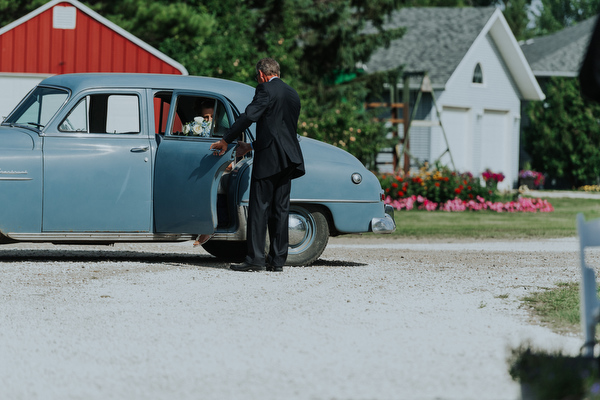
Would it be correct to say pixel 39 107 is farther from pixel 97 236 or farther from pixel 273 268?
pixel 273 268

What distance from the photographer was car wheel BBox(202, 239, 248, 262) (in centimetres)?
1048

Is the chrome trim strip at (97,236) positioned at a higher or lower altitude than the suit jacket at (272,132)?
lower

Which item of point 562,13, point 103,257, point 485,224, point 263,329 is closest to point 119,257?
point 103,257

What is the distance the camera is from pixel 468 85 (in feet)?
104

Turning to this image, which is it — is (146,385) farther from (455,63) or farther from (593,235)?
(455,63)

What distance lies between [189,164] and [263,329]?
3.15 meters

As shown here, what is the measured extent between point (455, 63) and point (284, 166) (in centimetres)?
2326

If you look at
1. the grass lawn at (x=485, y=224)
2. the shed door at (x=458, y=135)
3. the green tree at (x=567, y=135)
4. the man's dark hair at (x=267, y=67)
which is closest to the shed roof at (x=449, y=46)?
the shed door at (x=458, y=135)

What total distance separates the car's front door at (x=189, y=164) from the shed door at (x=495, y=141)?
24.1 metres

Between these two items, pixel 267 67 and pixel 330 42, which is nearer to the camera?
pixel 267 67

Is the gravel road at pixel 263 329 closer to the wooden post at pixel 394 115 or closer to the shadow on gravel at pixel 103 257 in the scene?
the shadow on gravel at pixel 103 257

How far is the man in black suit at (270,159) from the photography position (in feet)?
28.0

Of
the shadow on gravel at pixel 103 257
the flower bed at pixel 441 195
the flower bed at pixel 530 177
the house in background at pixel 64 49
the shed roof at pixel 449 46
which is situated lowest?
the shadow on gravel at pixel 103 257

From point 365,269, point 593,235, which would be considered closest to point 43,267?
point 365,269
